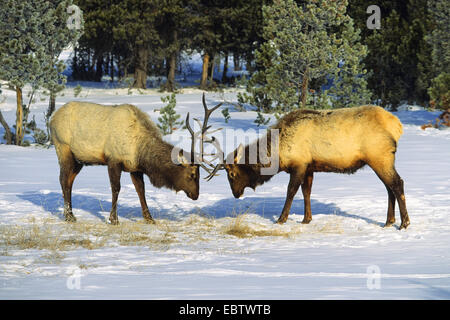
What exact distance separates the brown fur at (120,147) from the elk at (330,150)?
0.65 m

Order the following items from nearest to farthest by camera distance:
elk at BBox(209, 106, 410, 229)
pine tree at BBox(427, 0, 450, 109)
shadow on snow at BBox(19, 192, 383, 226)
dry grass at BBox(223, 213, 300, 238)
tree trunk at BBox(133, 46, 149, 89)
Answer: dry grass at BBox(223, 213, 300, 238) → elk at BBox(209, 106, 410, 229) → shadow on snow at BBox(19, 192, 383, 226) → pine tree at BBox(427, 0, 450, 109) → tree trunk at BBox(133, 46, 149, 89)

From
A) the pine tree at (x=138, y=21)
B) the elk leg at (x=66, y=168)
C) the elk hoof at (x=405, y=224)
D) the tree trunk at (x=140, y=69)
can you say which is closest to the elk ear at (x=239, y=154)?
the elk leg at (x=66, y=168)

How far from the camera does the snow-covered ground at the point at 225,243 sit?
5660mm

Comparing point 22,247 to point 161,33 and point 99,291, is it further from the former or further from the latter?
point 161,33

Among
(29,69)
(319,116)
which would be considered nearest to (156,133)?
(319,116)

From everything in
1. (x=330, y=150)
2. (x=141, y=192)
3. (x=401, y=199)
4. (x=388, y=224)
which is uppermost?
(x=330, y=150)

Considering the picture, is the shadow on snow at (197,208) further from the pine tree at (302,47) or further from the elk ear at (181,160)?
the pine tree at (302,47)

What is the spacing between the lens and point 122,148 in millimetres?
9883

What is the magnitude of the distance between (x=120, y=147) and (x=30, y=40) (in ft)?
36.9

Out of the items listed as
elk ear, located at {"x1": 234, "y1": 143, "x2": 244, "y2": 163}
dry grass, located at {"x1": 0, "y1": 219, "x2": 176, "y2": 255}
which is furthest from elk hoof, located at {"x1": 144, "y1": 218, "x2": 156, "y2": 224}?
elk ear, located at {"x1": 234, "y1": 143, "x2": 244, "y2": 163}

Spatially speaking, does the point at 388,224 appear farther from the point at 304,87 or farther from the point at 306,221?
the point at 304,87

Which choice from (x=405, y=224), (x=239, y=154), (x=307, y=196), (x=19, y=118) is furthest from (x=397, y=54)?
(x=405, y=224)

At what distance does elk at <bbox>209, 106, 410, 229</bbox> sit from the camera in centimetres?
934

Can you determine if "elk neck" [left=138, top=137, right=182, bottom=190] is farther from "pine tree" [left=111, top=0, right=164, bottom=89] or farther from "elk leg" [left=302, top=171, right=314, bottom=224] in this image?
"pine tree" [left=111, top=0, right=164, bottom=89]
